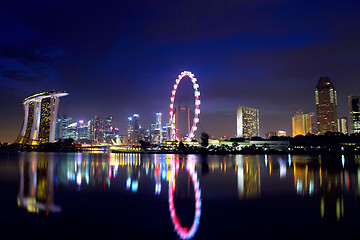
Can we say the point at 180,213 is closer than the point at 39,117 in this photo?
Yes

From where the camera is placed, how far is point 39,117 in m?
170

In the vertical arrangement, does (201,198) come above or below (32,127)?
below

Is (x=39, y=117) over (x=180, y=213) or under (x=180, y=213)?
over

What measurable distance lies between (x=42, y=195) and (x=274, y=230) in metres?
11.4

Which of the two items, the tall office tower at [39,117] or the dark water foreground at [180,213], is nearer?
the dark water foreground at [180,213]

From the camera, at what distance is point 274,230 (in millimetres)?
8703

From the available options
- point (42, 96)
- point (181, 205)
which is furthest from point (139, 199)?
point (42, 96)

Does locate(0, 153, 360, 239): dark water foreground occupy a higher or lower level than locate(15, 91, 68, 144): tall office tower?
lower

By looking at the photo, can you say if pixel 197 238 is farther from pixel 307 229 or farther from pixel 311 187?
pixel 311 187

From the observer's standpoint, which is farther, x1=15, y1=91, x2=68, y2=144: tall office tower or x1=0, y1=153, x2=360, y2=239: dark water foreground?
x1=15, y1=91, x2=68, y2=144: tall office tower

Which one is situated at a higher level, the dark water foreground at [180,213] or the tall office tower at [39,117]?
the tall office tower at [39,117]

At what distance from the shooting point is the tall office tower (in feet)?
547

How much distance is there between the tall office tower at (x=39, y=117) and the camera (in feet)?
547

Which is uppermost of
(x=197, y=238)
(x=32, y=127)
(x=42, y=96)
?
Result: (x=42, y=96)
